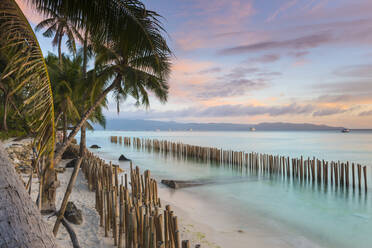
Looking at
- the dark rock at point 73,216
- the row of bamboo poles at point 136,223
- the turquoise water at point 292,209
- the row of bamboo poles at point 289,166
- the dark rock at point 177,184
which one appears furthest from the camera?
the row of bamboo poles at point 289,166

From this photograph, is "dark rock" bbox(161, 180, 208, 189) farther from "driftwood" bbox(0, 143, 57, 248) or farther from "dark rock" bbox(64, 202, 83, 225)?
"driftwood" bbox(0, 143, 57, 248)

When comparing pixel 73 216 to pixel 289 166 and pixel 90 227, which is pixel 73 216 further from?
pixel 289 166

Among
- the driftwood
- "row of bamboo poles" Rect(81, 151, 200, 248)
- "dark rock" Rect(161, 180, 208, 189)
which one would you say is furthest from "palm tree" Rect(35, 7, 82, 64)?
the driftwood

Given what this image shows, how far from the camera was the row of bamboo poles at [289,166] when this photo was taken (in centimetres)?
1220

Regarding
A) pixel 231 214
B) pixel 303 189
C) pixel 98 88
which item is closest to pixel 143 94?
pixel 98 88

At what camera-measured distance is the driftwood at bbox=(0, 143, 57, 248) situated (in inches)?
46.5

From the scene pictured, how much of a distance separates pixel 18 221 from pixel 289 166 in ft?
48.9

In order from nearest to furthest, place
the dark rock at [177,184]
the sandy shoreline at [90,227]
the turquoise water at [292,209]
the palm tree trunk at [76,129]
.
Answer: the sandy shoreline at [90,227], the palm tree trunk at [76,129], the turquoise water at [292,209], the dark rock at [177,184]

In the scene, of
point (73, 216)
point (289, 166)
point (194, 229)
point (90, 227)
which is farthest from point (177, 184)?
point (289, 166)

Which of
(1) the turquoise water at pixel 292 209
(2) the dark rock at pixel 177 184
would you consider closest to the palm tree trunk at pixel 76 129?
(1) the turquoise water at pixel 292 209

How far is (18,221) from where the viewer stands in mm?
1266

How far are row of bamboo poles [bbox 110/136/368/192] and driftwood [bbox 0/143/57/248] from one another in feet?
42.1

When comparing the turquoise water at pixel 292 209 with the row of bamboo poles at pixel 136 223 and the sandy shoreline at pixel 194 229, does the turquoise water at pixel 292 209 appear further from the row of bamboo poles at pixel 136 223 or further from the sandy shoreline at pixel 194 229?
the row of bamboo poles at pixel 136 223

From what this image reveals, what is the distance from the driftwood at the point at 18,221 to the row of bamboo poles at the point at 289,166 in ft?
42.1
